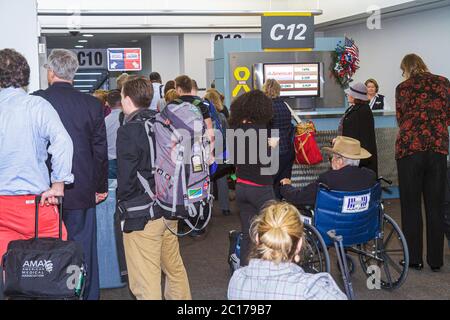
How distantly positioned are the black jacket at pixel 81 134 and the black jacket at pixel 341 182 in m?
1.38

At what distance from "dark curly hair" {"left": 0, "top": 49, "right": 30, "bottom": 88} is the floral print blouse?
3.09 m

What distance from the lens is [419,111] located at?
532cm

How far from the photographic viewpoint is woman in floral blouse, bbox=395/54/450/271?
5293 mm

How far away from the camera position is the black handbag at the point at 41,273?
3.15 m

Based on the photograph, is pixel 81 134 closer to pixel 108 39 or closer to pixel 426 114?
pixel 426 114

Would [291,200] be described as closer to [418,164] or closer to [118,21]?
Result: [418,164]

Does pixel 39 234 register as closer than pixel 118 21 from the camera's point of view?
Yes

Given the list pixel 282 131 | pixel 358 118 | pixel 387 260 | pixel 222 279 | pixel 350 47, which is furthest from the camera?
pixel 350 47

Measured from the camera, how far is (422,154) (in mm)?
5301

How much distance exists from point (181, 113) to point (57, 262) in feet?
3.17

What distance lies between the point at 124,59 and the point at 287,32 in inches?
330

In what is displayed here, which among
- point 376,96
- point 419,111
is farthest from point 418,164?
point 376,96

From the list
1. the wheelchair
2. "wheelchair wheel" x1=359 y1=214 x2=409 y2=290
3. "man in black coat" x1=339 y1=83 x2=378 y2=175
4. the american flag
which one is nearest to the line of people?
the wheelchair

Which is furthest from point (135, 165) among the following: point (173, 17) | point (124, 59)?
point (124, 59)
